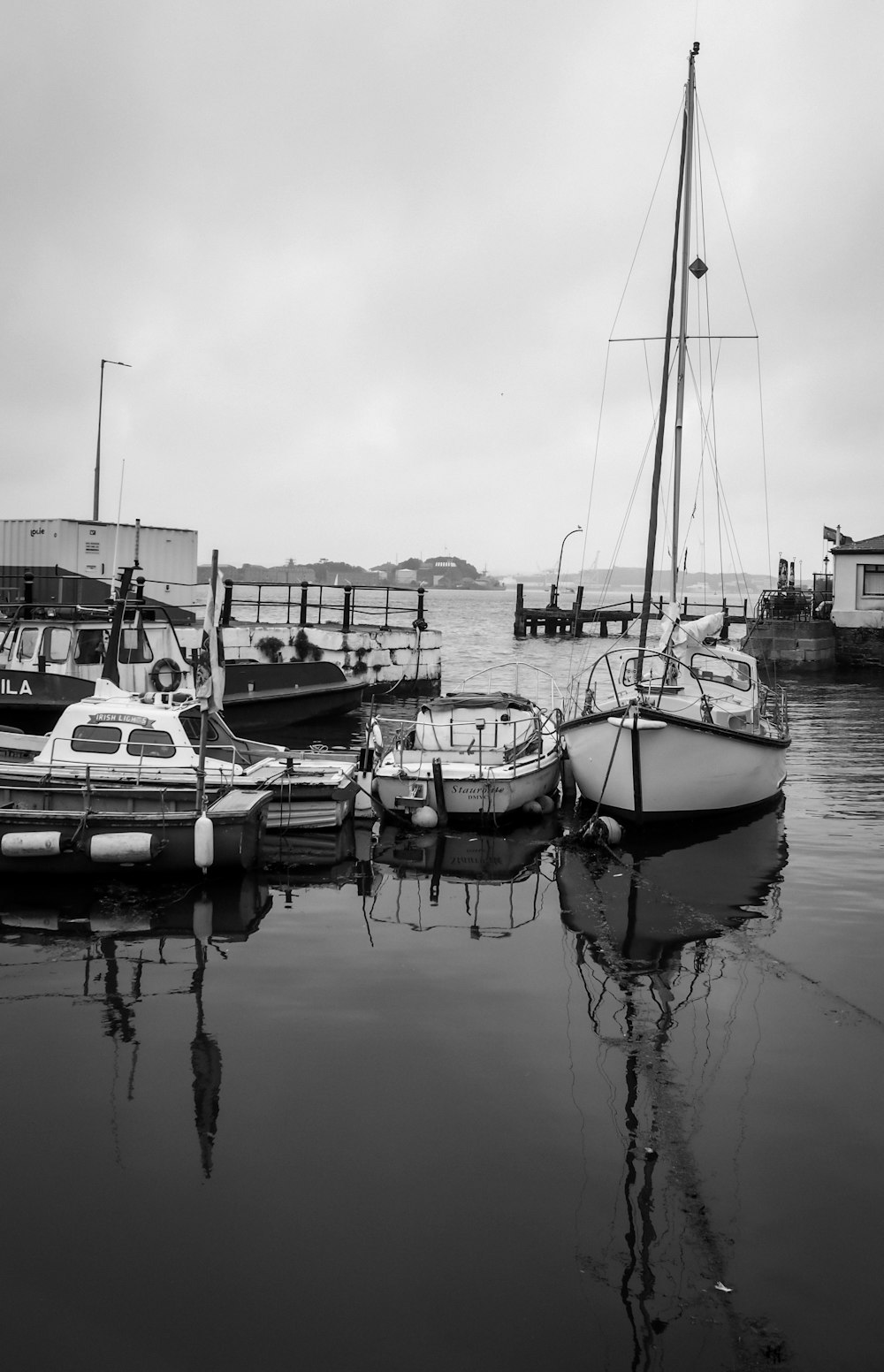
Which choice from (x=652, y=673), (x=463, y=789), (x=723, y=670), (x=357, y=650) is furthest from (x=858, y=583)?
(x=463, y=789)

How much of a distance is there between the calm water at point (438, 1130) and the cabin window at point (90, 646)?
32.2 ft

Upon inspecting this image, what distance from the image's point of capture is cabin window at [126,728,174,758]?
45.2ft

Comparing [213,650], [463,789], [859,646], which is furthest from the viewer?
[859,646]

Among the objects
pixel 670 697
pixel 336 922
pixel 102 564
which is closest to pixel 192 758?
pixel 336 922

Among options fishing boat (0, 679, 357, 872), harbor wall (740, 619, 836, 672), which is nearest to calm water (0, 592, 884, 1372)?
fishing boat (0, 679, 357, 872)

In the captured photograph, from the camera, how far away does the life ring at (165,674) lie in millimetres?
20094

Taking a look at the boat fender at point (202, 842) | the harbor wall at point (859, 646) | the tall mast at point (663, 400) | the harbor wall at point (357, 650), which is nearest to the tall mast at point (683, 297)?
the tall mast at point (663, 400)

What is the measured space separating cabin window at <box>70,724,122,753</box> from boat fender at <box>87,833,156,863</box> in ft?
6.76

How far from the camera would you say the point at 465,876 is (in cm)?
1370

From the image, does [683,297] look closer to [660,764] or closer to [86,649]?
[660,764]

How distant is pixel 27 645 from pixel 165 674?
324cm

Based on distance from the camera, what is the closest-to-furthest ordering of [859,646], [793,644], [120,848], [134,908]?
[134,908] → [120,848] → [793,644] → [859,646]

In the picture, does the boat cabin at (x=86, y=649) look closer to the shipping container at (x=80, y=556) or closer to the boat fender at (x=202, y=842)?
the boat fender at (x=202, y=842)

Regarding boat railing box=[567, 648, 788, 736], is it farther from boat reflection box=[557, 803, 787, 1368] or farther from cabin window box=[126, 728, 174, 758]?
cabin window box=[126, 728, 174, 758]
